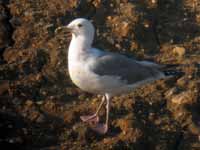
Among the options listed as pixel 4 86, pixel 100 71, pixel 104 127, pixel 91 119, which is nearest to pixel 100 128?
pixel 104 127

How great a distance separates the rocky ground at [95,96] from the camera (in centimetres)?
625

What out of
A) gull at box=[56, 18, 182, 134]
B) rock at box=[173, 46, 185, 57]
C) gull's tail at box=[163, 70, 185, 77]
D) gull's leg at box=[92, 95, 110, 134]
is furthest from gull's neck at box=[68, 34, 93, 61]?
rock at box=[173, 46, 185, 57]

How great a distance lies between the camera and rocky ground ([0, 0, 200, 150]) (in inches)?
246

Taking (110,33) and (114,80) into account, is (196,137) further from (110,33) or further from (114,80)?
(110,33)

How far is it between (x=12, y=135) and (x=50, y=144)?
42 centimetres

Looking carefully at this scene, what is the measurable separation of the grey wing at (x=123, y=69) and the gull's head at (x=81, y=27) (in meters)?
0.34

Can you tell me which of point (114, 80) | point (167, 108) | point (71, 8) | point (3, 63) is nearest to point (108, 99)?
point (114, 80)

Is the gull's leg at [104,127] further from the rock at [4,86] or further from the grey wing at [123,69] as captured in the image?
the rock at [4,86]

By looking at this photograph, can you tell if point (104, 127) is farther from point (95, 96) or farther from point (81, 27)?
point (81, 27)

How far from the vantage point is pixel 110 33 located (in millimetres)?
7965

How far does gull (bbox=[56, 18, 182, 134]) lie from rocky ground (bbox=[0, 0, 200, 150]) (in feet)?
0.90

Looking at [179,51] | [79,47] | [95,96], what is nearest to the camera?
[79,47]

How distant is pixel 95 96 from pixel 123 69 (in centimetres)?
70

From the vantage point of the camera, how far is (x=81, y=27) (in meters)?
6.43
